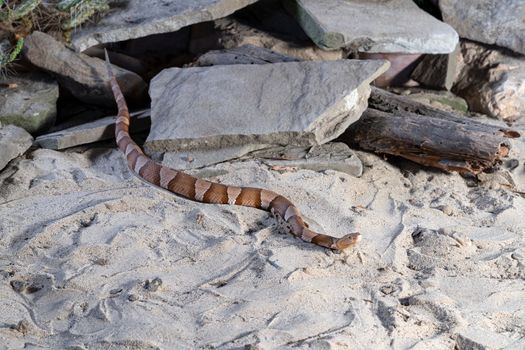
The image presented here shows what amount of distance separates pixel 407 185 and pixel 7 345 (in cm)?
295

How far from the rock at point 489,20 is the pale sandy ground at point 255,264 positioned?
66.2 inches

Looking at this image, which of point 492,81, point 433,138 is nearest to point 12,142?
point 433,138

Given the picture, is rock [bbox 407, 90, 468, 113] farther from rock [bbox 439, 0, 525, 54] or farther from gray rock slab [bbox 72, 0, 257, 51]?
gray rock slab [bbox 72, 0, 257, 51]

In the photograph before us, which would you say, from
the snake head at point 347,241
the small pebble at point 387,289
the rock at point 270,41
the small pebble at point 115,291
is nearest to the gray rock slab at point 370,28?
the rock at point 270,41

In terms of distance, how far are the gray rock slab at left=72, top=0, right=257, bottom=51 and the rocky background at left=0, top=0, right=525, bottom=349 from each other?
18 millimetres

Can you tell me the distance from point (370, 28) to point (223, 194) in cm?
202

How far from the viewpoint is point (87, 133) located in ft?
18.5

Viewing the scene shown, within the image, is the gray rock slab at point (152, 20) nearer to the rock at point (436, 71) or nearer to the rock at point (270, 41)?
the rock at point (270, 41)

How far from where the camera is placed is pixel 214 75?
576cm

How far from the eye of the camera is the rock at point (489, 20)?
21.8 feet

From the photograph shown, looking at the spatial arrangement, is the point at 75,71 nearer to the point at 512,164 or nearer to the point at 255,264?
the point at 255,264

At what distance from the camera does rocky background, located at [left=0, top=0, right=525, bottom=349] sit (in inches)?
144

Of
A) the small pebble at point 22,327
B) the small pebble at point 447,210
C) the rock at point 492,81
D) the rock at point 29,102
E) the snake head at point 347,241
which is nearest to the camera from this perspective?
the small pebble at point 22,327

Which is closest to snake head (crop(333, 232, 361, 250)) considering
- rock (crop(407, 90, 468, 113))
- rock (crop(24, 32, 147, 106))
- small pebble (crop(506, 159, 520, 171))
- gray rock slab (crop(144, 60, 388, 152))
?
gray rock slab (crop(144, 60, 388, 152))
